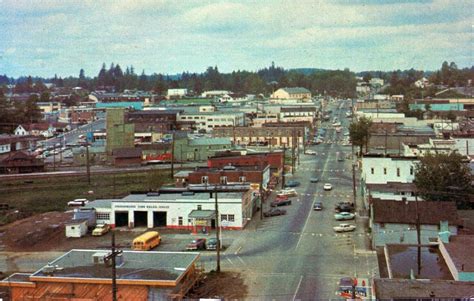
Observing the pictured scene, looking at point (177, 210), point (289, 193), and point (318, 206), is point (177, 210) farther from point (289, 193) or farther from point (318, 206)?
point (289, 193)

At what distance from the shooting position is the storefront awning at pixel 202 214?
49.1 ft

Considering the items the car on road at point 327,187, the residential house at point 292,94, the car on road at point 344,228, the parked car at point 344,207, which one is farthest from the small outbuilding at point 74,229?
the residential house at point 292,94

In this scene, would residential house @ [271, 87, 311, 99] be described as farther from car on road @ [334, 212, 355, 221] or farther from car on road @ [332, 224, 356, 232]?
car on road @ [332, 224, 356, 232]

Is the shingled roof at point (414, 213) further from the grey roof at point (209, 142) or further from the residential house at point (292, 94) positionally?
the residential house at point (292, 94)

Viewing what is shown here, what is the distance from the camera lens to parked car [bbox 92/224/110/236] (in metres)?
15.2

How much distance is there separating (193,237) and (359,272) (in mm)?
4777

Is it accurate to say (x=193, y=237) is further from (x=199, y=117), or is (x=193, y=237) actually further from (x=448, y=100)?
(x=448, y=100)

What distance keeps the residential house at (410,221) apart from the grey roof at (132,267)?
4.12 m

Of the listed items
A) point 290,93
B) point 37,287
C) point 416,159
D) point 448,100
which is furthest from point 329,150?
point 290,93

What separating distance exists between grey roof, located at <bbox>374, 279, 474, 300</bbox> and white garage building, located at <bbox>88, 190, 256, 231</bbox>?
318 inches

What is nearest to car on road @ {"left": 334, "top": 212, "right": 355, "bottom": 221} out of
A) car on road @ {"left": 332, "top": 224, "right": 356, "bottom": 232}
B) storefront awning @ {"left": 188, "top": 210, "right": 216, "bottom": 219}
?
car on road @ {"left": 332, "top": 224, "right": 356, "bottom": 232}

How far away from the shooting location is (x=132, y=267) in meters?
10.2

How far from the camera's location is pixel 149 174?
2342 centimetres

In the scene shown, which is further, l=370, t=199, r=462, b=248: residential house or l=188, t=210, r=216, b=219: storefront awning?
l=188, t=210, r=216, b=219: storefront awning
